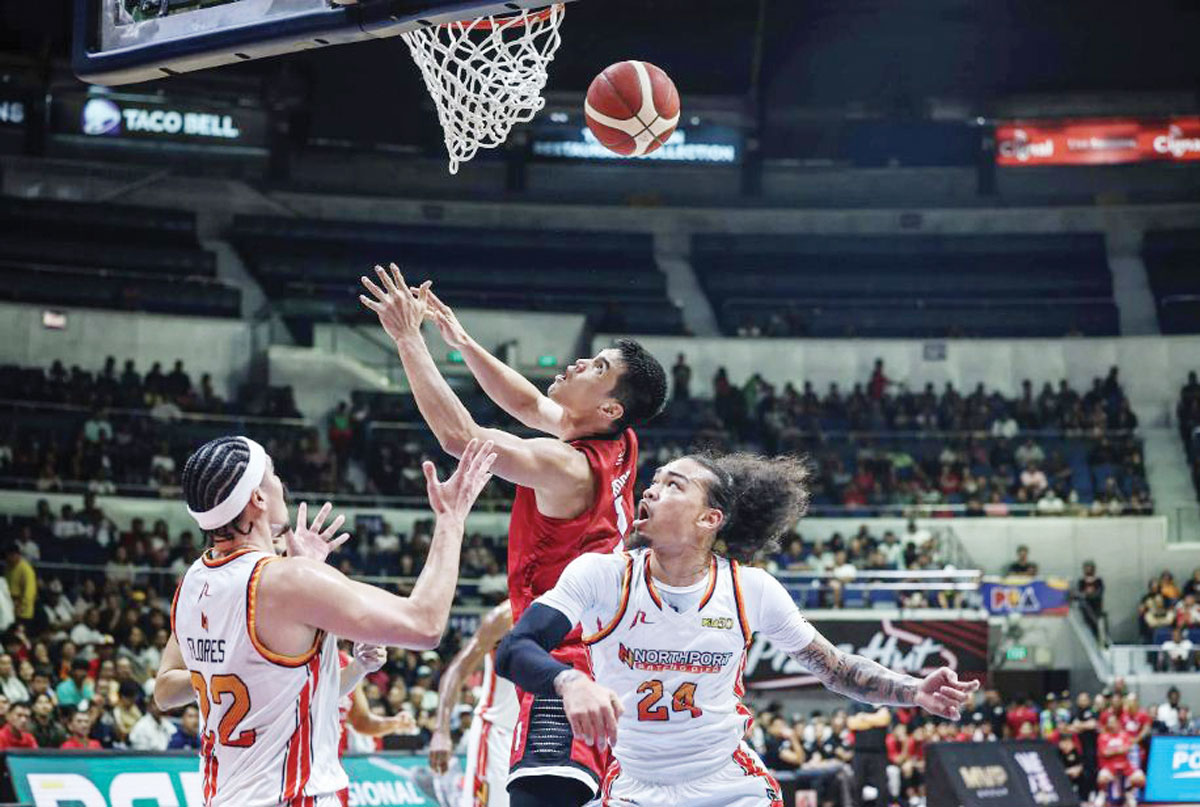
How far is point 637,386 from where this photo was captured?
615 centimetres

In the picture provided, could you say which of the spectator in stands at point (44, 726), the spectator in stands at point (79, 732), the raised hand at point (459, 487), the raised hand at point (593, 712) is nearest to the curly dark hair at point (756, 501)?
the raised hand at point (459, 487)

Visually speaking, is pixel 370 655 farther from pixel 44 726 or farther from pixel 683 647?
pixel 44 726

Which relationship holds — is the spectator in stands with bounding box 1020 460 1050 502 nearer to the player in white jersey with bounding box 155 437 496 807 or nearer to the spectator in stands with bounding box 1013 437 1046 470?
the spectator in stands with bounding box 1013 437 1046 470

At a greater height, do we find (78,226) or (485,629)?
(78,226)

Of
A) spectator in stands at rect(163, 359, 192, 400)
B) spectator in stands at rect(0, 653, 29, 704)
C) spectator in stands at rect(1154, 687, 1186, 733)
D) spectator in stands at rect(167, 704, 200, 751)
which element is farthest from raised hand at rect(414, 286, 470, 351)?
spectator in stands at rect(163, 359, 192, 400)

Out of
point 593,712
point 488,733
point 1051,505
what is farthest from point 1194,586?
point 593,712

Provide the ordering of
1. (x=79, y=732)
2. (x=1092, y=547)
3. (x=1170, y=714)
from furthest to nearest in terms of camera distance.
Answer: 1. (x=1092, y=547)
2. (x=1170, y=714)
3. (x=79, y=732)

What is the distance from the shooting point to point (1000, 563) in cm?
2689

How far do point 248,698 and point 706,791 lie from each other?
1.56m

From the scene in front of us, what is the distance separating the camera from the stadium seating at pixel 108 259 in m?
28.3

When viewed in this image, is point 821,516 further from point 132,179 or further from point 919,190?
point 132,179

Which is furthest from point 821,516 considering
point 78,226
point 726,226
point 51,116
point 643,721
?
point 643,721

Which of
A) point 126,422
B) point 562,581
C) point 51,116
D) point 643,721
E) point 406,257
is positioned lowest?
point 643,721

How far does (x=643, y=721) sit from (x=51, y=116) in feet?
97.6
